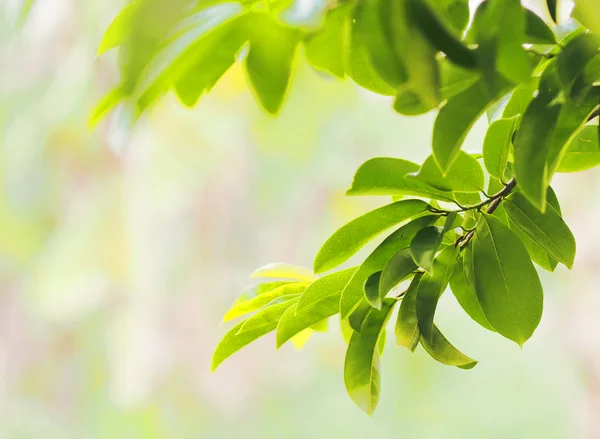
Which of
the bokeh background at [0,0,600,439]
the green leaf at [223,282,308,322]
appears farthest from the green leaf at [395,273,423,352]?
the bokeh background at [0,0,600,439]

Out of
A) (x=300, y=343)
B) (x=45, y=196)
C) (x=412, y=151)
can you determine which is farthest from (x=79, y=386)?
(x=300, y=343)

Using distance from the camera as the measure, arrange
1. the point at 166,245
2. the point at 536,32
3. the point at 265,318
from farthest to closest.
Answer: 1. the point at 166,245
2. the point at 265,318
3. the point at 536,32

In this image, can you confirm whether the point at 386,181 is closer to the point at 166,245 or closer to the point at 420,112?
the point at 420,112

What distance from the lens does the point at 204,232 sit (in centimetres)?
263

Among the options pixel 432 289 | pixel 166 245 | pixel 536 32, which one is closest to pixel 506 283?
pixel 432 289

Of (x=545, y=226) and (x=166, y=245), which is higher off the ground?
(x=166, y=245)

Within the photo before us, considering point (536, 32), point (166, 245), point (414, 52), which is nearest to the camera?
point (414, 52)

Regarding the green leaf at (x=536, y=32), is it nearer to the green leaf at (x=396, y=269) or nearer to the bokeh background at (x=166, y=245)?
the green leaf at (x=396, y=269)

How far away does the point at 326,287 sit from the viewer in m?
0.46

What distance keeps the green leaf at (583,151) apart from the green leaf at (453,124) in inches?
5.8

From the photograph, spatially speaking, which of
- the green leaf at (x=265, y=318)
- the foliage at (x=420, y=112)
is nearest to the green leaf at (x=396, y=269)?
the foliage at (x=420, y=112)

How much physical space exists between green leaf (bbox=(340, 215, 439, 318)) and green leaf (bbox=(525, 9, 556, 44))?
0.12 metres

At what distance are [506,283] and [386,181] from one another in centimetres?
9

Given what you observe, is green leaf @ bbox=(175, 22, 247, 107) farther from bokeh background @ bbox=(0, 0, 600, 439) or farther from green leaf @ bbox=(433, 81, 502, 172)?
bokeh background @ bbox=(0, 0, 600, 439)
